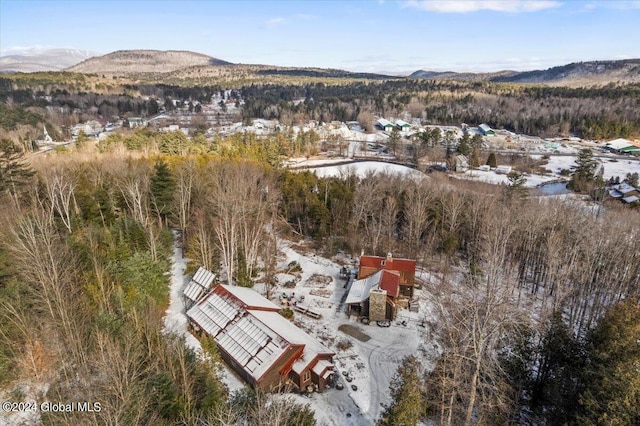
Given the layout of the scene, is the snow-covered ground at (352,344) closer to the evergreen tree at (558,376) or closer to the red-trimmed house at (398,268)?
the red-trimmed house at (398,268)

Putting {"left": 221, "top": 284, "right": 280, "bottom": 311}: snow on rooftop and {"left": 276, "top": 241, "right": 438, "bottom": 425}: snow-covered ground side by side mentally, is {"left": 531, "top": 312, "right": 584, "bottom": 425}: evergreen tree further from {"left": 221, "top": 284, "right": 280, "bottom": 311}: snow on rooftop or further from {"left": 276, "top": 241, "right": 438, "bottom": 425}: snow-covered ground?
{"left": 221, "top": 284, "right": 280, "bottom": 311}: snow on rooftop

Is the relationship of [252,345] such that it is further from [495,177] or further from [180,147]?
[495,177]

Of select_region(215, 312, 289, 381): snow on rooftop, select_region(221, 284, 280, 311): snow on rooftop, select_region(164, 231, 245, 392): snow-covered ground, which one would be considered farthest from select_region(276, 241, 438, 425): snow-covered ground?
select_region(164, 231, 245, 392): snow-covered ground

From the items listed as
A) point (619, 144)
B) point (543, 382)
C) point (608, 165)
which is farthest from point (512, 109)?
point (543, 382)

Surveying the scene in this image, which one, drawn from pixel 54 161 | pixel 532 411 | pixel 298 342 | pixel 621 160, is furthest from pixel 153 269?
pixel 621 160

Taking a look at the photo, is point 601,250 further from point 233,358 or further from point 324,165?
point 324,165

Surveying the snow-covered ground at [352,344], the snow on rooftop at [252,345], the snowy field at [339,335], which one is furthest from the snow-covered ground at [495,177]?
the snow on rooftop at [252,345]
